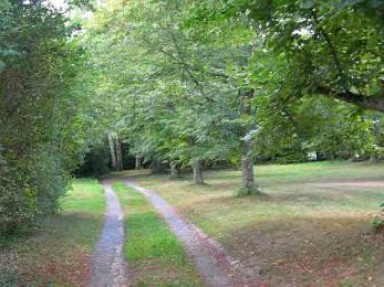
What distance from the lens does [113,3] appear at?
24.2 meters

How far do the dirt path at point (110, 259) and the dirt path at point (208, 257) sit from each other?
1.57 m

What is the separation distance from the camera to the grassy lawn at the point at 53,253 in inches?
417

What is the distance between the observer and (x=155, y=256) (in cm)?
1304

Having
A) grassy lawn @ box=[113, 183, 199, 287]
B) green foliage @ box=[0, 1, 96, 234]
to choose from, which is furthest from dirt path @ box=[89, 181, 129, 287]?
green foliage @ box=[0, 1, 96, 234]

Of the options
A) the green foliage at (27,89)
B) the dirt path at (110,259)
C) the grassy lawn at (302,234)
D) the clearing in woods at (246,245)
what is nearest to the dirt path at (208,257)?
the clearing in woods at (246,245)

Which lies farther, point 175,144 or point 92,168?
point 92,168

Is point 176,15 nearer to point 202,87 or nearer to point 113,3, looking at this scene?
point 202,87

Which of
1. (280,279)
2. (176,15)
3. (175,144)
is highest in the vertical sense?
(176,15)

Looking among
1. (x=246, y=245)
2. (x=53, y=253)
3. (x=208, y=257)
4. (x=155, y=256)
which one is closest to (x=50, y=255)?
(x=53, y=253)

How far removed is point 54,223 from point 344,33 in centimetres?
1355

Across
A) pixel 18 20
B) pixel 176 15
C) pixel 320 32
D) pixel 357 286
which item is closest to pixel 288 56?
pixel 320 32

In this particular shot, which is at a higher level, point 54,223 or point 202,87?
point 202,87

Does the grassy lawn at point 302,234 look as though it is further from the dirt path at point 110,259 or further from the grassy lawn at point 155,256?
the dirt path at point 110,259

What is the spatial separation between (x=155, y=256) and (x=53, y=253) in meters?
2.64
